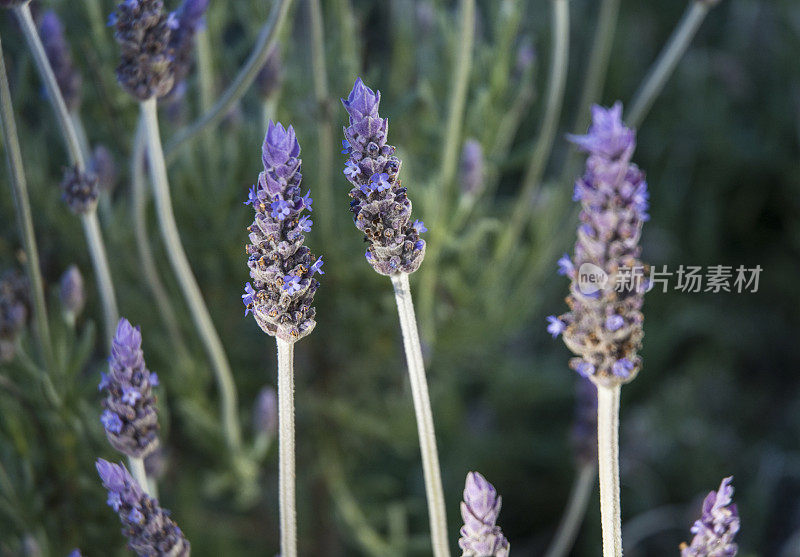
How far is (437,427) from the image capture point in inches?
57.4

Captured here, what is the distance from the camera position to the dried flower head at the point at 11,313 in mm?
813

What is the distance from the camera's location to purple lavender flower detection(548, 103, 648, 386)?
46cm

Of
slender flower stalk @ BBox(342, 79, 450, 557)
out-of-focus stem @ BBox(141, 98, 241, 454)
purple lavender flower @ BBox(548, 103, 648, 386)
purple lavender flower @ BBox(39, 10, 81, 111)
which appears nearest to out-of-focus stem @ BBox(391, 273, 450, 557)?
slender flower stalk @ BBox(342, 79, 450, 557)

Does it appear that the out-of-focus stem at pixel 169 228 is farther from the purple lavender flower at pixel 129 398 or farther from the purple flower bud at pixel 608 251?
the purple flower bud at pixel 608 251

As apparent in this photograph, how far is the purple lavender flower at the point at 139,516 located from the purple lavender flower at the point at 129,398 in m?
0.04

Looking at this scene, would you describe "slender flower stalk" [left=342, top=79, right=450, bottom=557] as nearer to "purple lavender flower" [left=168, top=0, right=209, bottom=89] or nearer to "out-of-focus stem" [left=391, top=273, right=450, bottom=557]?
"out-of-focus stem" [left=391, top=273, right=450, bottom=557]

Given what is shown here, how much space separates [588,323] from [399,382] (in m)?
0.79

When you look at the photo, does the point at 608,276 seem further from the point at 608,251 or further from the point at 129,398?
the point at 129,398

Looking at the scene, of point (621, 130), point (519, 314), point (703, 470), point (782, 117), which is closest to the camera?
point (621, 130)

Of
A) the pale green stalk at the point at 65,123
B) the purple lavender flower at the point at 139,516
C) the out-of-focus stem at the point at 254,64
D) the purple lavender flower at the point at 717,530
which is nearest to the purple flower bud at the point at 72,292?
the pale green stalk at the point at 65,123

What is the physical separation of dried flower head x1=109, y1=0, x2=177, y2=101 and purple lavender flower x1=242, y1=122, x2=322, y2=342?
21 cm

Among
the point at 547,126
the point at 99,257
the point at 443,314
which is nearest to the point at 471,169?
the point at 547,126

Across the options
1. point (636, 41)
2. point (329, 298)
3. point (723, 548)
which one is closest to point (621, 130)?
point (723, 548)

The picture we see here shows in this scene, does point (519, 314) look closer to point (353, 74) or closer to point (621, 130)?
point (353, 74)
